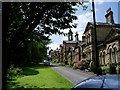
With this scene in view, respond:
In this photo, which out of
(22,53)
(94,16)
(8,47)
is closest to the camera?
(8,47)

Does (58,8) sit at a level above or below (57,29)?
above

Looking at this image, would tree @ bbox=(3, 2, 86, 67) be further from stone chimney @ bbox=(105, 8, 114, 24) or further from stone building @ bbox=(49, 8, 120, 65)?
stone chimney @ bbox=(105, 8, 114, 24)

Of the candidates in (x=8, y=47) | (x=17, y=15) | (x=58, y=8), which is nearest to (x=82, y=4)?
(x=58, y=8)

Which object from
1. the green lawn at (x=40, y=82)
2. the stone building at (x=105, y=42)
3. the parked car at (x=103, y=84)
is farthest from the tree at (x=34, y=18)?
the stone building at (x=105, y=42)

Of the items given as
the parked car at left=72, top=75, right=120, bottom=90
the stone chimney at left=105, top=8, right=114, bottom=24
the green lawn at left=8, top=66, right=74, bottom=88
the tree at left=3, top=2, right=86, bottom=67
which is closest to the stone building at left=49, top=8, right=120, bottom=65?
the stone chimney at left=105, top=8, right=114, bottom=24

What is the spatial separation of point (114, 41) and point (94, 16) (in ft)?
30.4

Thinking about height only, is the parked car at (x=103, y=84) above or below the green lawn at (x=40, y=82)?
above

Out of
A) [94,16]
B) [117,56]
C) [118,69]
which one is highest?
[94,16]

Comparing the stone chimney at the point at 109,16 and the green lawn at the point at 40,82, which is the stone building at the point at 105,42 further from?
the green lawn at the point at 40,82

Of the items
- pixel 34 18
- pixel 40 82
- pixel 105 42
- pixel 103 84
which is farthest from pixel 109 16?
pixel 103 84

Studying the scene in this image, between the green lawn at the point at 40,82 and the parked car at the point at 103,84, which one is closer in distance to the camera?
the parked car at the point at 103,84

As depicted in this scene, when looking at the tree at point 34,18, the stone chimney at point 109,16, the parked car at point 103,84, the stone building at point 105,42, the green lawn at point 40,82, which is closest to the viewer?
the parked car at point 103,84

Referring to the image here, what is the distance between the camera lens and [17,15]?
6148 mm

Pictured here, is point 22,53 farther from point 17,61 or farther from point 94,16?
point 94,16
